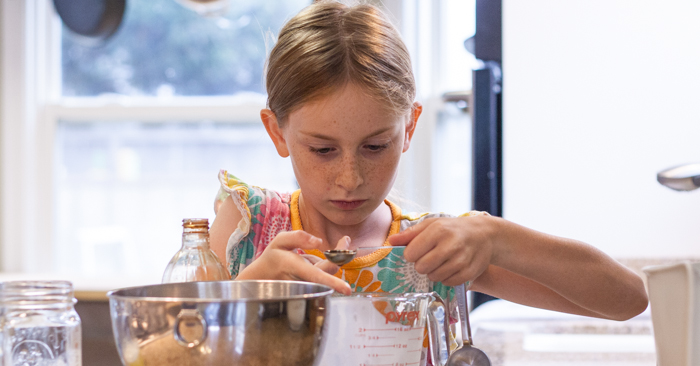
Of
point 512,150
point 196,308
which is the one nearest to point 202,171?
point 512,150

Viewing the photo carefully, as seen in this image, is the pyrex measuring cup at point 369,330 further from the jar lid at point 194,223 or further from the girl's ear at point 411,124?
the girl's ear at point 411,124

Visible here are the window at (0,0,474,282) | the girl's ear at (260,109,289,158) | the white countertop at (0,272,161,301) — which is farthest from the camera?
the window at (0,0,474,282)

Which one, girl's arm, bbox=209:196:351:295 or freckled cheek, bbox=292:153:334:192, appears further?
freckled cheek, bbox=292:153:334:192

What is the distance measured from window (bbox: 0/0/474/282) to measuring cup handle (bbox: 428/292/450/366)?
2.15 m

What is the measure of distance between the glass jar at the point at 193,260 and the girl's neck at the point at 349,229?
416mm

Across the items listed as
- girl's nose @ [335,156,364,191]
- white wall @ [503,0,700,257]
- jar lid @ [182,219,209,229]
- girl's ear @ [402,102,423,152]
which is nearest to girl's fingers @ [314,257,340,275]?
jar lid @ [182,219,209,229]

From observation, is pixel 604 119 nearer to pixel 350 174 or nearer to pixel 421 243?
pixel 350 174

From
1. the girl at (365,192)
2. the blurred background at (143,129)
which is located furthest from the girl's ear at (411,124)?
the blurred background at (143,129)

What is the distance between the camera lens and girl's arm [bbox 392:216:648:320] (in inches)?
24.0

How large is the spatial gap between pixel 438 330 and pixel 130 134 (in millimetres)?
2406

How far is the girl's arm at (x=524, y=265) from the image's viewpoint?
0.61 meters

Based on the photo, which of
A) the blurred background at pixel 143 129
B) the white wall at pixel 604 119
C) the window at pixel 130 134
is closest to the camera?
the white wall at pixel 604 119

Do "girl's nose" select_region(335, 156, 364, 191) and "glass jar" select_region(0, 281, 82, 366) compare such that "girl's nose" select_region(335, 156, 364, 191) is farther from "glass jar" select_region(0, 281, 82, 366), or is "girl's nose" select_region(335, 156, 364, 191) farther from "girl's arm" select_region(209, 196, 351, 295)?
"glass jar" select_region(0, 281, 82, 366)

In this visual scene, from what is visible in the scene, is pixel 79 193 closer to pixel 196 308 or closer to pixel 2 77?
pixel 2 77
